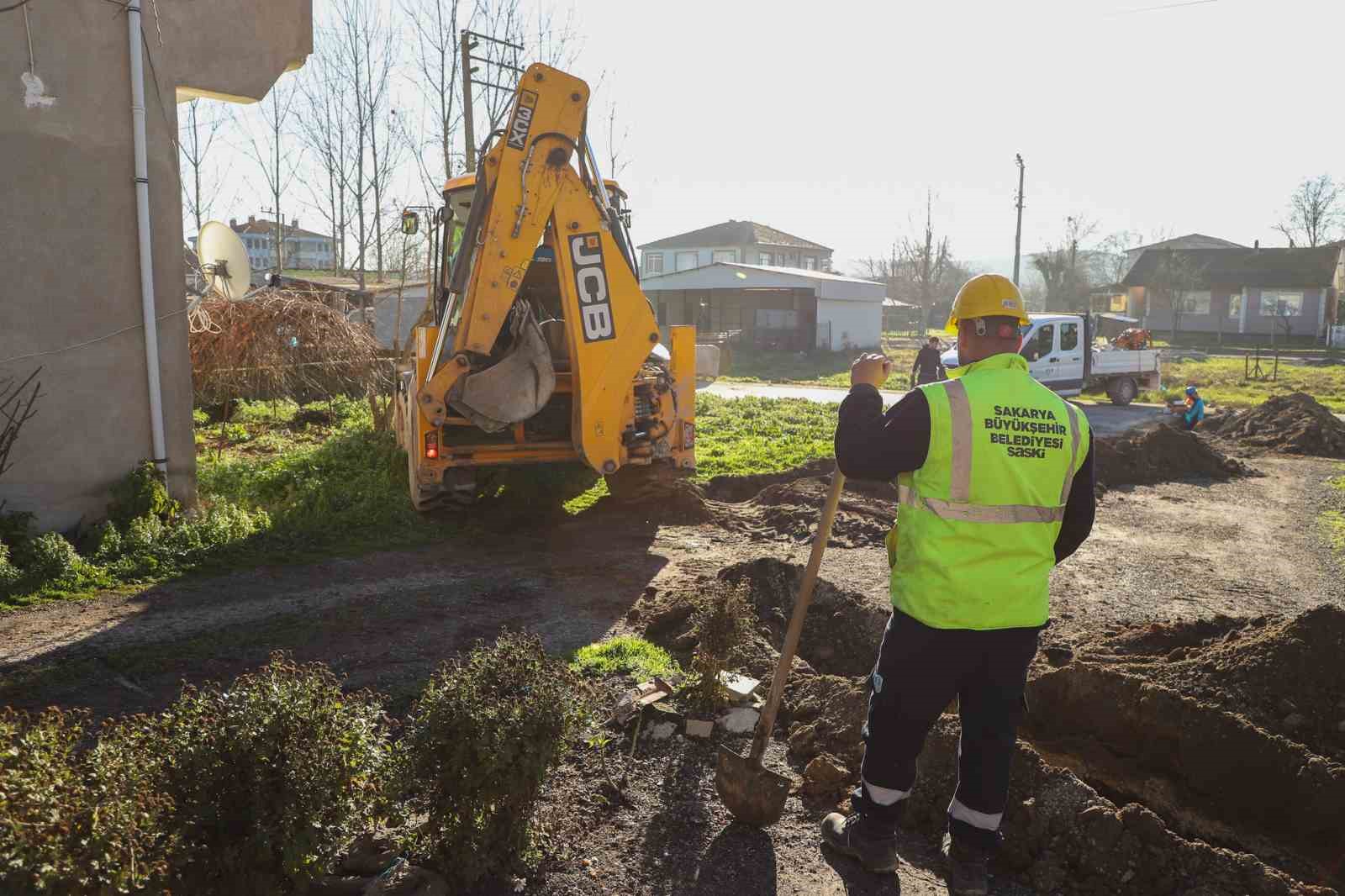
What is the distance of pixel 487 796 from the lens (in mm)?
3215

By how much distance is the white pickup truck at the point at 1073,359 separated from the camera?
21062 mm

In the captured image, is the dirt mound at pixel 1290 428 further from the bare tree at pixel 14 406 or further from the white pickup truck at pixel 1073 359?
the bare tree at pixel 14 406

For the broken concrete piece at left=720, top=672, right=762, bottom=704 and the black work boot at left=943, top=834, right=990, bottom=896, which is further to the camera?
the broken concrete piece at left=720, top=672, right=762, bottom=704

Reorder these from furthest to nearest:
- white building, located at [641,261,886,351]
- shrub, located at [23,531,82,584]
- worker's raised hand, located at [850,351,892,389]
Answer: white building, located at [641,261,886,351]
shrub, located at [23,531,82,584]
worker's raised hand, located at [850,351,892,389]

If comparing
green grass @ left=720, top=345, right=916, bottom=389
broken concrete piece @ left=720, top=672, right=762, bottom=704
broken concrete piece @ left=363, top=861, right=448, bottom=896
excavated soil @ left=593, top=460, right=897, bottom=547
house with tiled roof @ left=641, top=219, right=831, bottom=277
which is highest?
house with tiled roof @ left=641, top=219, right=831, bottom=277

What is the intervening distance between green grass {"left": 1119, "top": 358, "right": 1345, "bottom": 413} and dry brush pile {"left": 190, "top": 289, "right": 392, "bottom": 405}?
1914cm

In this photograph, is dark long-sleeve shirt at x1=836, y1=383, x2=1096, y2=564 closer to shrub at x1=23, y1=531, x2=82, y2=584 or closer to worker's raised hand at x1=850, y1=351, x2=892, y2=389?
worker's raised hand at x1=850, y1=351, x2=892, y2=389

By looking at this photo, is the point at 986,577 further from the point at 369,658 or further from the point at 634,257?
the point at 634,257

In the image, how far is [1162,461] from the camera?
43.5ft

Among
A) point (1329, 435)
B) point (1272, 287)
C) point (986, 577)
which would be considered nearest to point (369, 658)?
point (986, 577)

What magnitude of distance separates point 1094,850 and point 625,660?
8.91 feet

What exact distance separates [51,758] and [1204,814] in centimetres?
440

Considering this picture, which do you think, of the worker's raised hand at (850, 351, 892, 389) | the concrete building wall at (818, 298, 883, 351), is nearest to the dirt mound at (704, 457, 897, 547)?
the worker's raised hand at (850, 351, 892, 389)

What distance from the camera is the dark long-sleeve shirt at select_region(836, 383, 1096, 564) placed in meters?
3.40
